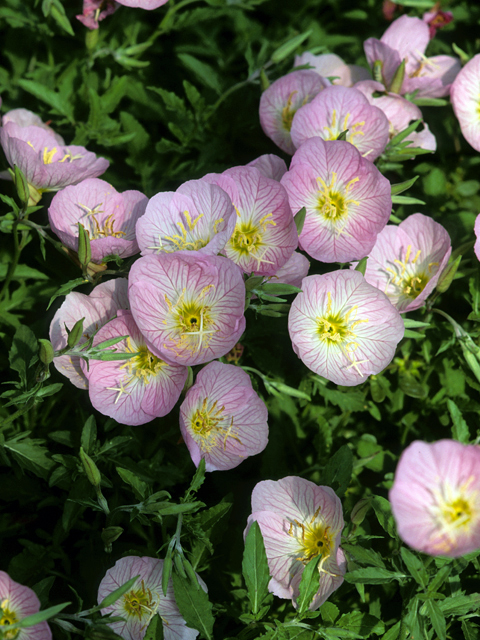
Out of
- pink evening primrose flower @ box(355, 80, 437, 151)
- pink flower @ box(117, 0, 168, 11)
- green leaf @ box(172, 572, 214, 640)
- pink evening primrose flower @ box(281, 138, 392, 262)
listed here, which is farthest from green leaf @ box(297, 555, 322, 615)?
pink flower @ box(117, 0, 168, 11)

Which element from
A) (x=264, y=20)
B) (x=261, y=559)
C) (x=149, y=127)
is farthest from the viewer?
(x=264, y=20)

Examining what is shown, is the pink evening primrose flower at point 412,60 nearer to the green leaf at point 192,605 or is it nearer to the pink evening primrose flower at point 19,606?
the green leaf at point 192,605

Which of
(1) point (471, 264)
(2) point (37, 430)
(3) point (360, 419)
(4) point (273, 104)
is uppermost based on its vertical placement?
(4) point (273, 104)

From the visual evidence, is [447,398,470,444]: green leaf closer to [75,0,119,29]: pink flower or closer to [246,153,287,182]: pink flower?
[246,153,287,182]: pink flower

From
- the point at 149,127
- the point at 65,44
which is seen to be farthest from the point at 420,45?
the point at 65,44

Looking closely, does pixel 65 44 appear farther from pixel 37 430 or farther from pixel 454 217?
pixel 454 217

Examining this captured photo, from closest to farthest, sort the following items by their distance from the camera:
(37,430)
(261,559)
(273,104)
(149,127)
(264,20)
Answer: (261,559), (37,430), (273,104), (149,127), (264,20)

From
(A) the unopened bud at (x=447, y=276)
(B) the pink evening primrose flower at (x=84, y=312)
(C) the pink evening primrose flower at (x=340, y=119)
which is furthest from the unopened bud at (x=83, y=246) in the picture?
(A) the unopened bud at (x=447, y=276)
